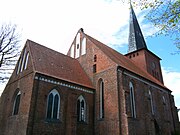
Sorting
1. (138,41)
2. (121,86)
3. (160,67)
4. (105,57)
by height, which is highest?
(138,41)

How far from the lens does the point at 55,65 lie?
16.6 m

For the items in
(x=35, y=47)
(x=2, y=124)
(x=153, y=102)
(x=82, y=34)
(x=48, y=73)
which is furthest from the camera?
(x=82, y=34)

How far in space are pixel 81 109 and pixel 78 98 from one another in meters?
1.03

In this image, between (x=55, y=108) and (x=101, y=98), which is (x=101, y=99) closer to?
(x=101, y=98)

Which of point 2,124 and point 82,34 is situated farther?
point 82,34

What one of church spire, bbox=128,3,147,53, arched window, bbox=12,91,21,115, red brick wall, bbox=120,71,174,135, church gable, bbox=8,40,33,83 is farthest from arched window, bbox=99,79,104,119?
church spire, bbox=128,3,147,53

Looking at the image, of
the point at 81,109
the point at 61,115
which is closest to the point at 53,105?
the point at 61,115

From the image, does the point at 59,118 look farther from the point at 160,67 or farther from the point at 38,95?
the point at 160,67

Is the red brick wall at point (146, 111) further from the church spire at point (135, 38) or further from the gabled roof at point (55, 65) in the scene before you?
the church spire at point (135, 38)

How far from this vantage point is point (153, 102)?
2034 cm

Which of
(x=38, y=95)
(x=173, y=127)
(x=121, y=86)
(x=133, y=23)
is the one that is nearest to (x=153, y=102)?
(x=173, y=127)

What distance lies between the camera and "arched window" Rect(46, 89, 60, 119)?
44.7ft

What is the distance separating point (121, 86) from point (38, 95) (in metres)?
7.07

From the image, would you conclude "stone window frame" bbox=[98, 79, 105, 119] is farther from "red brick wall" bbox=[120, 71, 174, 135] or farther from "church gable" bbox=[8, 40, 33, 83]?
"church gable" bbox=[8, 40, 33, 83]
